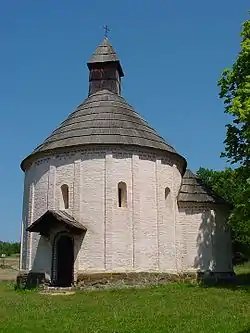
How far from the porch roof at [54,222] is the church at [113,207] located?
0.05 m

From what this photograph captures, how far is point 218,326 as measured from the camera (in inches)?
476

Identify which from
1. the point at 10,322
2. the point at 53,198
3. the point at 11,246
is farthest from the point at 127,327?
the point at 11,246

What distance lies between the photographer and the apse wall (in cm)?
2186

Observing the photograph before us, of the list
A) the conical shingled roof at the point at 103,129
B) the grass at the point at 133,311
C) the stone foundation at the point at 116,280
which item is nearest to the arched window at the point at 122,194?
the conical shingled roof at the point at 103,129

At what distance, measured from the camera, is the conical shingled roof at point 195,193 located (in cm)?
2536

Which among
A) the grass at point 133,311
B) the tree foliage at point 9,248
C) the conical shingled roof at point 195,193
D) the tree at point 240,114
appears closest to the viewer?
the grass at point 133,311

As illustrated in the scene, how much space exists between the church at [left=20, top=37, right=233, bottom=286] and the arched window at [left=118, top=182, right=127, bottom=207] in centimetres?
5

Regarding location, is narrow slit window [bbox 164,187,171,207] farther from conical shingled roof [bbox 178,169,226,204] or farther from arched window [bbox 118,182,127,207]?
arched window [bbox 118,182,127,207]

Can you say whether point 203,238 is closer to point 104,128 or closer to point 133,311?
point 104,128

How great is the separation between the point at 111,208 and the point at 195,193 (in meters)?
5.74

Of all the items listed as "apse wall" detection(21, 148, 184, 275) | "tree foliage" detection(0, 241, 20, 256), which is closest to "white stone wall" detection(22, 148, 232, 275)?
"apse wall" detection(21, 148, 184, 275)

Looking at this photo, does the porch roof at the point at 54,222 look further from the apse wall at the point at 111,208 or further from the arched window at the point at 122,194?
the arched window at the point at 122,194

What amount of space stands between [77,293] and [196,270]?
7.57m

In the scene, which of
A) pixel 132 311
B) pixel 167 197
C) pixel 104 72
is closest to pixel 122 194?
pixel 167 197
